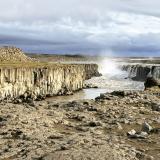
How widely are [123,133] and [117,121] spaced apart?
4001 mm

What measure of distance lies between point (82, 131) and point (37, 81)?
4386 centimetres

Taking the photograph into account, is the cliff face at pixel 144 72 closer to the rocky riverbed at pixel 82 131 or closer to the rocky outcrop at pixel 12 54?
the rocky outcrop at pixel 12 54

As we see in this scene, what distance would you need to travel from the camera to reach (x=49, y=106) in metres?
39.0

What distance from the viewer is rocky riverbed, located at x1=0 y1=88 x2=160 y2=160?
71.5ft

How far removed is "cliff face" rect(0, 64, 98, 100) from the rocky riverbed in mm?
23983

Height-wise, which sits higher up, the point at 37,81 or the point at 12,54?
the point at 12,54

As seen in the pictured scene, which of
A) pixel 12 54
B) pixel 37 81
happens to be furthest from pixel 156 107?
pixel 12 54

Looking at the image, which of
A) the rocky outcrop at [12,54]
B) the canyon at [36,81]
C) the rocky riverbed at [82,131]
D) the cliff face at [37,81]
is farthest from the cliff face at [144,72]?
the rocky riverbed at [82,131]

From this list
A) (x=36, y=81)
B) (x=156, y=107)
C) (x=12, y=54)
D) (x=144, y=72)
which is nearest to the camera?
(x=156, y=107)

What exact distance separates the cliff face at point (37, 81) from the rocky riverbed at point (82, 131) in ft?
78.7

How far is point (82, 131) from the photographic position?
28062 millimetres

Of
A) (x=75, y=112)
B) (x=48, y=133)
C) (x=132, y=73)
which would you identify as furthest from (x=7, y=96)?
(x=132, y=73)

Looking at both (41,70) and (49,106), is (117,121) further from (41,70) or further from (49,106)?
(41,70)

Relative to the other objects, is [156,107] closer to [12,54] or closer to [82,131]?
[82,131]
